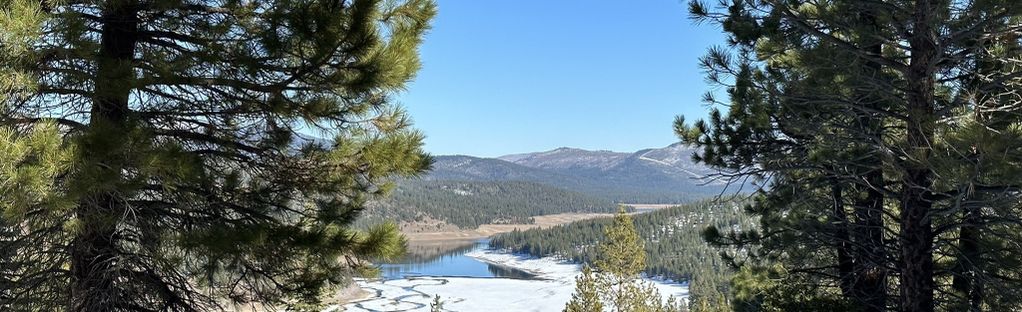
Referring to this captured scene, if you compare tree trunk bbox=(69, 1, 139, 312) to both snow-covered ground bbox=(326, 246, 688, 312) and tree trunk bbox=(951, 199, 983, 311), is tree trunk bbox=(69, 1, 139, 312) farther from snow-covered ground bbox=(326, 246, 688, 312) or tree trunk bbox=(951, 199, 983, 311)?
snow-covered ground bbox=(326, 246, 688, 312)

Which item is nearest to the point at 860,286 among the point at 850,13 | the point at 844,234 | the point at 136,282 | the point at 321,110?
the point at 844,234

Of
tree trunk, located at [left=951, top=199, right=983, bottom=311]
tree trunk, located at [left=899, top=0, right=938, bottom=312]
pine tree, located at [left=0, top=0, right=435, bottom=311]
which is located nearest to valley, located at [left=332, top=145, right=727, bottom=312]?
pine tree, located at [left=0, top=0, right=435, bottom=311]

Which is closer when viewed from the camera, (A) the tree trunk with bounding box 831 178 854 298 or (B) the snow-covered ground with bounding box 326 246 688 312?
(A) the tree trunk with bounding box 831 178 854 298

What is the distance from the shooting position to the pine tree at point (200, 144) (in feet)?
12.6

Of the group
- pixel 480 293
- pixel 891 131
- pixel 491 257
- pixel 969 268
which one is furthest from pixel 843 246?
pixel 491 257

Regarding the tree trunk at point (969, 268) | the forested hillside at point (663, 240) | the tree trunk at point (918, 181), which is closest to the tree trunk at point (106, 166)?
the tree trunk at point (918, 181)

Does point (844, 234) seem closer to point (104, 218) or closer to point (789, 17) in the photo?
point (789, 17)

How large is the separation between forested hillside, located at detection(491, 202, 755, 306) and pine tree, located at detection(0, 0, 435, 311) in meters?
67.4

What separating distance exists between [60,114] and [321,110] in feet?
5.48

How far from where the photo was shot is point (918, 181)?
213 inches

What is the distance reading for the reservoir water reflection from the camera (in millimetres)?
87000

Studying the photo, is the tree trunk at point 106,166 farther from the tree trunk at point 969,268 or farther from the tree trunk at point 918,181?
the tree trunk at point 969,268

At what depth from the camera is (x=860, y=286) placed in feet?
26.2

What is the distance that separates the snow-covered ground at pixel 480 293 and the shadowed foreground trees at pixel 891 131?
140ft
